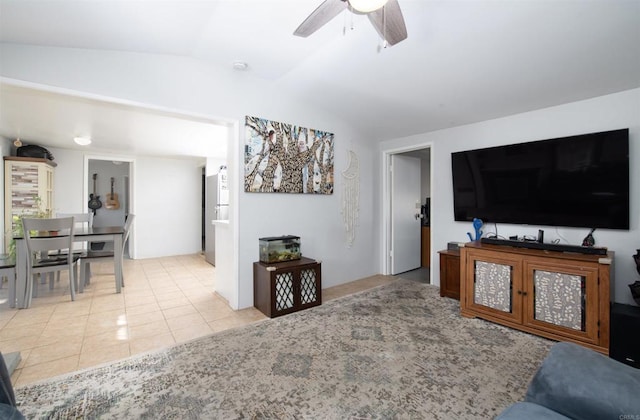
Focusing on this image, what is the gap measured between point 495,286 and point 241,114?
10.4 ft

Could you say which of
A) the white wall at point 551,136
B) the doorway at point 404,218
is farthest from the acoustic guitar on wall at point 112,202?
the white wall at point 551,136

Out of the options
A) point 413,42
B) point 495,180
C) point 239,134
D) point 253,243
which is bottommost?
point 253,243

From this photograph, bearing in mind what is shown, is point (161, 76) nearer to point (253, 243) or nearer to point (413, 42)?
point (253, 243)

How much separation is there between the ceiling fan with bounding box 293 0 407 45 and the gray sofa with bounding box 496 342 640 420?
5.97 feet

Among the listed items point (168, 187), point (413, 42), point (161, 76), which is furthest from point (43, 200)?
point (413, 42)

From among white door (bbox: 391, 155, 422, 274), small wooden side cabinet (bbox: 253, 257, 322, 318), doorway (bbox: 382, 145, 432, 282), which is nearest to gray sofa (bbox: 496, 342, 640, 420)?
small wooden side cabinet (bbox: 253, 257, 322, 318)

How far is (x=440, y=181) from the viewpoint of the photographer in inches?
151

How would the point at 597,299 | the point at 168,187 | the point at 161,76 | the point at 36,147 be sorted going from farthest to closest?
the point at 168,187, the point at 36,147, the point at 161,76, the point at 597,299

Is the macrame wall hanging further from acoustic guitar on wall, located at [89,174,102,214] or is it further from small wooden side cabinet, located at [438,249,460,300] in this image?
acoustic guitar on wall, located at [89,174,102,214]

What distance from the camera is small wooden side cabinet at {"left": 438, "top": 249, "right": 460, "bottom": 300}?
3.34 metres

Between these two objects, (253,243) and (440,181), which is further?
(440,181)

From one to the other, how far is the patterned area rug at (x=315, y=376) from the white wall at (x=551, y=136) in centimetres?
115

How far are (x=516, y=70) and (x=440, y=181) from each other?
65.4 inches

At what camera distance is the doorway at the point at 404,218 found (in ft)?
14.8
